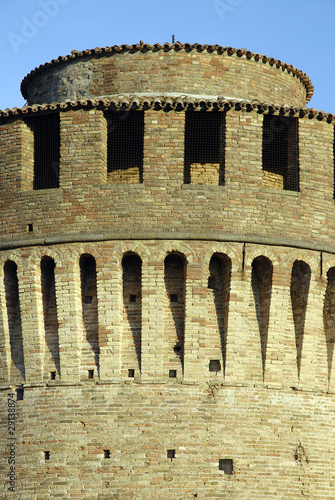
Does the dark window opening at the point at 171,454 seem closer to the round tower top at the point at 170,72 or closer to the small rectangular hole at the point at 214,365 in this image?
the small rectangular hole at the point at 214,365

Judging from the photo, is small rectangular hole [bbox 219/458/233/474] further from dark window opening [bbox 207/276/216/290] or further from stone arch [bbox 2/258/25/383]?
stone arch [bbox 2/258/25/383]

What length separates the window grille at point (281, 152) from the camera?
61.6 feet

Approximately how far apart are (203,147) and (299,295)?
3.28 metres

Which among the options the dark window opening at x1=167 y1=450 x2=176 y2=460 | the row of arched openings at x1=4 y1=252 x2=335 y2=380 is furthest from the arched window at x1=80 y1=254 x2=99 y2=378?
the dark window opening at x1=167 y1=450 x2=176 y2=460

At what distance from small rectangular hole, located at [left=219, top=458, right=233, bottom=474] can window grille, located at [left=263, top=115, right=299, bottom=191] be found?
5032mm

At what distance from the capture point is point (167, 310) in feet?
58.8

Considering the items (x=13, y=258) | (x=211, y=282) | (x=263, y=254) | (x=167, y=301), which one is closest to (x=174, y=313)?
(x=167, y=301)

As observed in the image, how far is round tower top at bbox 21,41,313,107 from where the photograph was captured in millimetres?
19703

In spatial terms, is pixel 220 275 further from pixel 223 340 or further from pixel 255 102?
pixel 255 102

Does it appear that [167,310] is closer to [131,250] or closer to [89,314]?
[131,250]

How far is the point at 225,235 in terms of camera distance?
17.9 meters

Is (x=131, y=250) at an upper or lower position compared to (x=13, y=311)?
upper

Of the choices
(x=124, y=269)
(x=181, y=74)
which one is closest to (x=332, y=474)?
(x=124, y=269)

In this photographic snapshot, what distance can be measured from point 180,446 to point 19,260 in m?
4.41
